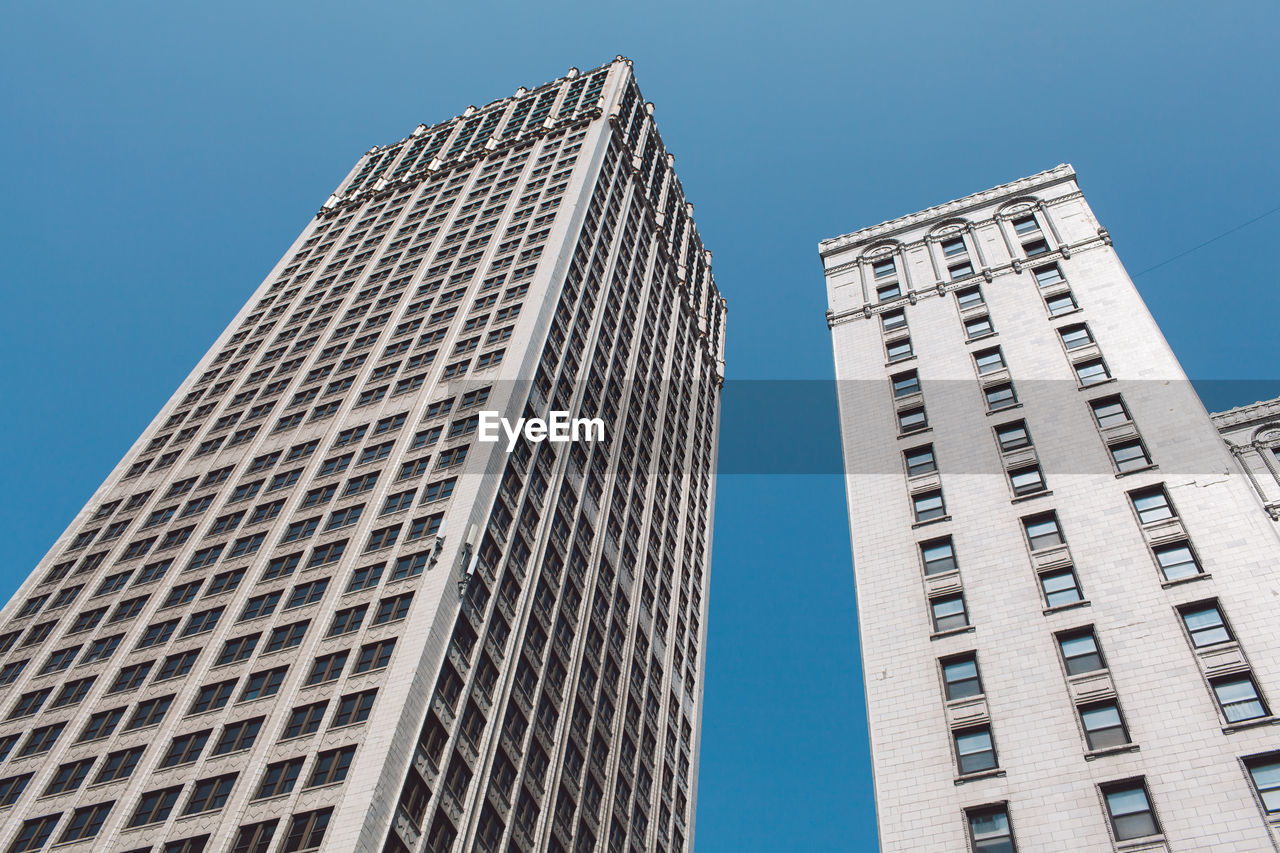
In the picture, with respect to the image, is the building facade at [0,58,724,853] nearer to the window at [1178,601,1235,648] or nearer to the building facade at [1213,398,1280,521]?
the window at [1178,601,1235,648]

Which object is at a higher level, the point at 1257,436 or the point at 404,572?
the point at 1257,436

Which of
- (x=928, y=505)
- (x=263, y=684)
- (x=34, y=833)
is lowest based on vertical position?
A: (x=34, y=833)

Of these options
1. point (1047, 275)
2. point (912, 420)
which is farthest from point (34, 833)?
point (1047, 275)

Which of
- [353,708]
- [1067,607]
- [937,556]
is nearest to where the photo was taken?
[1067,607]

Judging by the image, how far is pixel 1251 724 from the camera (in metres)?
31.3

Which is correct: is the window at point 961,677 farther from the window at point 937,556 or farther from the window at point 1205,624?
the window at point 1205,624

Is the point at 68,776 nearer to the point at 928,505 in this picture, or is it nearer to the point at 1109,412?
the point at 928,505

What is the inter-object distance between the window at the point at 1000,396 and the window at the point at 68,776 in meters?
44.5

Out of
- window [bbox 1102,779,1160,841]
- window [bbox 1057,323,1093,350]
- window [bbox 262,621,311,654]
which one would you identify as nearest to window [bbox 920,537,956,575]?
window [bbox 1102,779,1160,841]

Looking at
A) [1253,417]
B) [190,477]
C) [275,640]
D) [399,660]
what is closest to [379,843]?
[399,660]

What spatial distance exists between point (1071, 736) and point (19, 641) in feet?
189

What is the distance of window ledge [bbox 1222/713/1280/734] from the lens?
31219 mm

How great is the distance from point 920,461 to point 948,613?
9.14 m

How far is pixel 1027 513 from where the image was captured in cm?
4144
